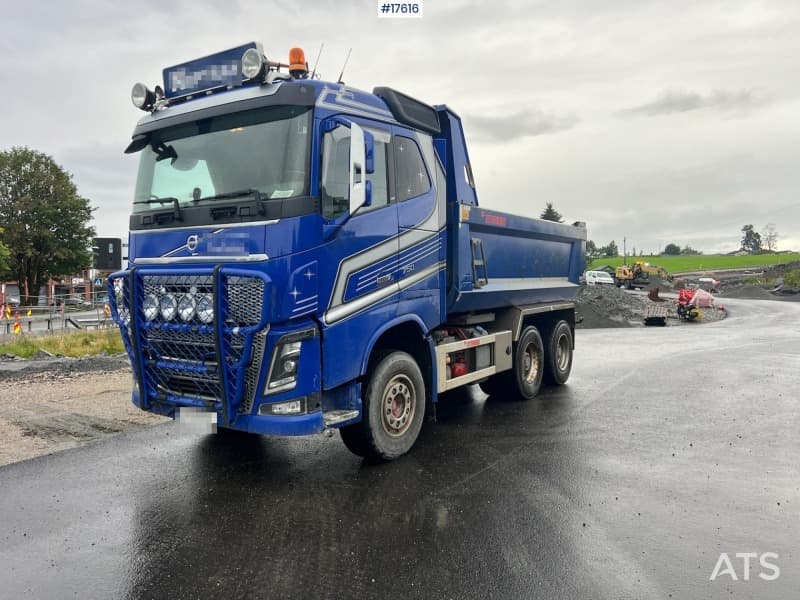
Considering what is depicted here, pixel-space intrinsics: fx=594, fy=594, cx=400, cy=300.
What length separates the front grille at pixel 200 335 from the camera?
4.43 m

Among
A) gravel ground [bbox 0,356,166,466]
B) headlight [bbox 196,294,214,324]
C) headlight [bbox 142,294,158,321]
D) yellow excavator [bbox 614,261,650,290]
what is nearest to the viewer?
headlight [bbox 196,294,214,324]

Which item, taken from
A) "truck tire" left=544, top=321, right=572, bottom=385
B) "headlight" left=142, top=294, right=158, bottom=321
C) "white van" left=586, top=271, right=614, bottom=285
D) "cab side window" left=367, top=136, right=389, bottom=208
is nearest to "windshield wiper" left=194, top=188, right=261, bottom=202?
"headlight" left=142, top=294, right=158, bottom=321

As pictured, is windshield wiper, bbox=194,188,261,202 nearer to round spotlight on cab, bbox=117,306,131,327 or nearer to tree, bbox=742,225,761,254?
round spotlight on cab, bbox=117,306,131,327

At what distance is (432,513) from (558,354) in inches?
224

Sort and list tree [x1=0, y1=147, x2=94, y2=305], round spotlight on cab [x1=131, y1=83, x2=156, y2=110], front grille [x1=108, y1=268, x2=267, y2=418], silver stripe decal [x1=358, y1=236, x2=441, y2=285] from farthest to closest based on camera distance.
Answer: tree [x1=0, y1=147, x2=94, y2=305] → round spotlight on cab [x1=131, y1=83, x2=156, y2=110] → silver stripe decal [x1=358, y1=236, x2=441, y2=285] → front grille [x1=108, y1=268, x2=267, y2=418]

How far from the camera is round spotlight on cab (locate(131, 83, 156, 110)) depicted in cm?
552

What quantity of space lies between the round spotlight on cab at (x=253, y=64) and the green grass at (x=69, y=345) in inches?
415

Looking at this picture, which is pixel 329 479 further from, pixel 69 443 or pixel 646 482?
pixel 69 443

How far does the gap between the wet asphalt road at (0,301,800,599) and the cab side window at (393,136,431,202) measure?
8.39 ft

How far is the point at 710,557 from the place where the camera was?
373cm

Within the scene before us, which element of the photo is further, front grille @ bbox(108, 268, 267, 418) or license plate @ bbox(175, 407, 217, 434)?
license plate @ bbox(175, 407, 217, 434)

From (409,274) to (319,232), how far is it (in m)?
1.31

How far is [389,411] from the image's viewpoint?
5.42 metres

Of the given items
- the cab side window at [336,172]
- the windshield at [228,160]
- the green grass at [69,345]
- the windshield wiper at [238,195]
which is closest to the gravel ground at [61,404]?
the green grass at [69,345]
